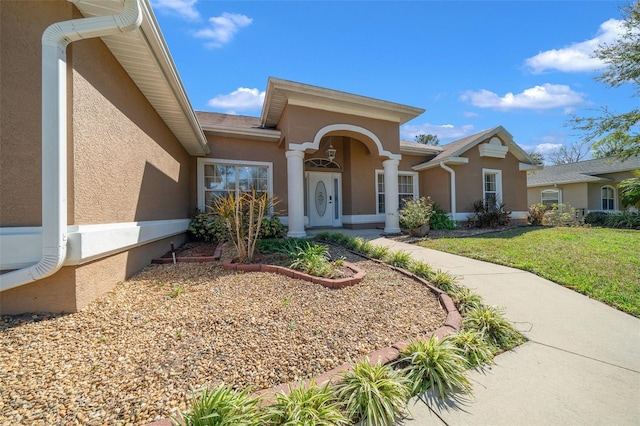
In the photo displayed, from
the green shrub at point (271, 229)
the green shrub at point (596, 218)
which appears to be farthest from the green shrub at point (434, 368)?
the green shrub at point (596, 218)

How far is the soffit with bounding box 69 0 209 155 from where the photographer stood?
10.1 ft

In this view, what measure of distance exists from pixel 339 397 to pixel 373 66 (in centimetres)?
1095

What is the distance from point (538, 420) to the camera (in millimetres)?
1684

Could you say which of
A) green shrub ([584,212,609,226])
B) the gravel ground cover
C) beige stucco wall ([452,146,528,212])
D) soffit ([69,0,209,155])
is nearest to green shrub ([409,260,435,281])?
the gravel ground cover

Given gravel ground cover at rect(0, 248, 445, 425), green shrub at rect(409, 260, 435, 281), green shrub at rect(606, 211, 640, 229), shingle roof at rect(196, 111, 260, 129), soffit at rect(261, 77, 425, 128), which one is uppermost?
shingle roof at rect(196, 111, 260, 129)

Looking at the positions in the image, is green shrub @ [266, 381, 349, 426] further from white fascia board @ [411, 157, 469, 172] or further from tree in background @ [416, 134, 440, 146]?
tree in background @ [416, 134, 440, 146]

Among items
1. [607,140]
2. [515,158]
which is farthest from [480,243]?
[607,140]

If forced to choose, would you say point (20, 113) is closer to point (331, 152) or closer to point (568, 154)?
point (331, 152)

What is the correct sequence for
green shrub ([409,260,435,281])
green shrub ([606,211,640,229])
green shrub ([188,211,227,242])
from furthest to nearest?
green shrub ([606,211,640,229])
green shrub ([188,211,227,242])
green shrub ([409,260,435,281])

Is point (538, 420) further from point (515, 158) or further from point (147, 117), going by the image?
point (515, 158)

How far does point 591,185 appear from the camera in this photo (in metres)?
17.0

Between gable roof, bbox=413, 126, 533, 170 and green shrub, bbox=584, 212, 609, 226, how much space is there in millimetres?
6450

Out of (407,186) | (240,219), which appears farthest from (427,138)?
(240,219)

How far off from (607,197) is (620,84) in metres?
9.17
